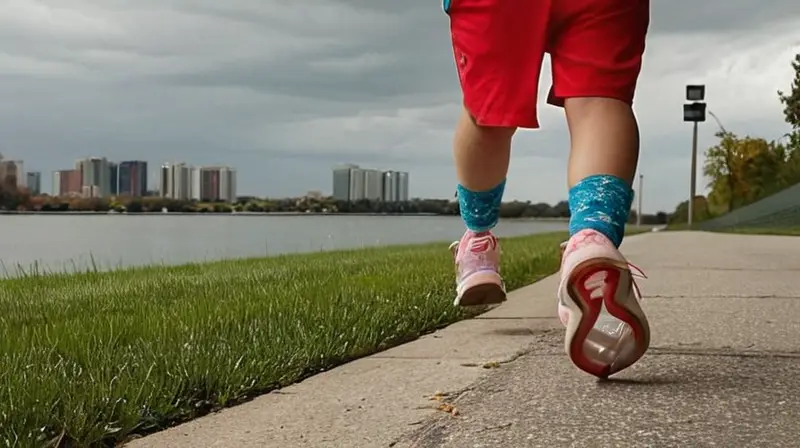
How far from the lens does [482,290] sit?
2.43m

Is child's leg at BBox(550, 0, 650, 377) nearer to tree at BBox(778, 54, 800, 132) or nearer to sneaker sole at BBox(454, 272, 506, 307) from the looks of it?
sneaker sole at BBox(454, 272, 506, 307)

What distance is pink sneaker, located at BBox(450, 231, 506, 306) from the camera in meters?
2.43

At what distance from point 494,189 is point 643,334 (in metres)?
0.79

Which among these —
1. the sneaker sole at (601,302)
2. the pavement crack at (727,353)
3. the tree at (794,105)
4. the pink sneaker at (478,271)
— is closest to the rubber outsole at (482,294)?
the pink sneaker at (478,271)

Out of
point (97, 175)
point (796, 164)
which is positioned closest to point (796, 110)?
point (796, 164)

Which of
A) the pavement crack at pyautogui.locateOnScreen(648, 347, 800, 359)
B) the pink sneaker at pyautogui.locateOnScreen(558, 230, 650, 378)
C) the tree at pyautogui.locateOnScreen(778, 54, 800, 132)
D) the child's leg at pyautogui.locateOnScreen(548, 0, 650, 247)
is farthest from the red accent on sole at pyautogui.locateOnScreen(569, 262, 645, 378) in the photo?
the tree at pyautogui.locateOnScreen(778, 54, 800, 132)

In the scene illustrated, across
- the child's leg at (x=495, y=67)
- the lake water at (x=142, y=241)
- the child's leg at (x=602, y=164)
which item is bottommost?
the lake water at (x=142, y=241)

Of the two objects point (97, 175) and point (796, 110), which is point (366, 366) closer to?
point (97, 175)

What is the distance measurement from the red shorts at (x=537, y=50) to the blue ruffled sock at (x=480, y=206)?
405 millimetres

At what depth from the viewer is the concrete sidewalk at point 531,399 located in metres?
1.53

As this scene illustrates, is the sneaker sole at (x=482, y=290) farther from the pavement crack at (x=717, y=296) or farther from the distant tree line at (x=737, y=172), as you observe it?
the distant tree line at (x=737, y=172)

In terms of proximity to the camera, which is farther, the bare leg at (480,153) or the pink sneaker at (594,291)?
the bare leg at (480,153)

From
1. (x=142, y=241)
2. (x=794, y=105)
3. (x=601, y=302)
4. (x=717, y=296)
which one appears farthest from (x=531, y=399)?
Answer: (x=794, y=105)

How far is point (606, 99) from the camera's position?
1879mm
